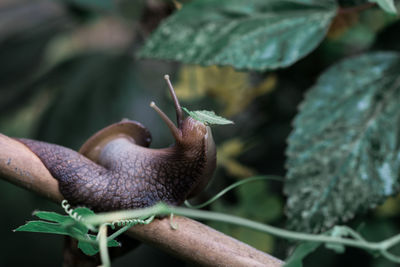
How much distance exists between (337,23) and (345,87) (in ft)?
0.64

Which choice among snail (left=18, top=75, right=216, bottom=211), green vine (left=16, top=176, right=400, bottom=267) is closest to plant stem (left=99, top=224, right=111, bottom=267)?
green vine (left=16, top=176, right=400, bottom=267)

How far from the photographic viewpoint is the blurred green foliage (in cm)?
61

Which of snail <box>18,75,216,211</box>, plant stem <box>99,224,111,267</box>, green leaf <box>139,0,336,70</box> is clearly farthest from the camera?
green leaf <box>139,0,336,70</box>

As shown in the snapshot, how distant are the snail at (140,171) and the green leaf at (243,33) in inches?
6.1

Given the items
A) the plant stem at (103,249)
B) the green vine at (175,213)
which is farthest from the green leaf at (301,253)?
the plant stem at (103,249)

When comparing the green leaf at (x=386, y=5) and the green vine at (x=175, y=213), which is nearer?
the green vine at (x=175, y=213)

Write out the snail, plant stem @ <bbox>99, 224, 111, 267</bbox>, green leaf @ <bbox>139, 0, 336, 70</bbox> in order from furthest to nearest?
green leaf @ <bbox>139, 0, 336, 70</bbox>, the snail, plant stem @ <bbox>99, 224, 111, 267</bbox>

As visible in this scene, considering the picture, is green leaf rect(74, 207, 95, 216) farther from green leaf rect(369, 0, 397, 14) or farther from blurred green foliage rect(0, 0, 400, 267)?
green leaf rect(369, 0, 397, 14)

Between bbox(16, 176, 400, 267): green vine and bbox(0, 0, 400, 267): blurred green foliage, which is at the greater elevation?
bbox(16, 176, 400, 267): green vine

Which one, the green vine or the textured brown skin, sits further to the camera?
the textured brown skin

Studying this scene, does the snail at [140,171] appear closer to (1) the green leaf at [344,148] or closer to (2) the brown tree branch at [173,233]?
(2) the brown tree branch at [173,233]

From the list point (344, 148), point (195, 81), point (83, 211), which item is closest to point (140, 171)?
point (83, 211)

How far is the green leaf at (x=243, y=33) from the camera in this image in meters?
0.57

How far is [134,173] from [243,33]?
264 mm
